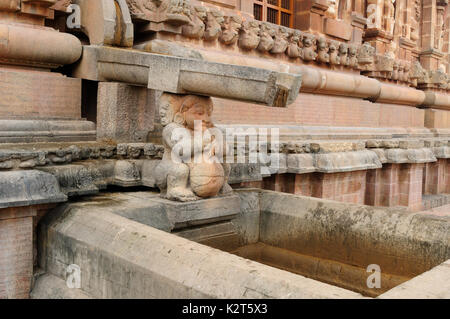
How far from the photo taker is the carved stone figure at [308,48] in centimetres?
762

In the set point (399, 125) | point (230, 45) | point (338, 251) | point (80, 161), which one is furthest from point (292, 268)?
point (399, 125)

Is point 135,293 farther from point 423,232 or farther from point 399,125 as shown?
point 399,125

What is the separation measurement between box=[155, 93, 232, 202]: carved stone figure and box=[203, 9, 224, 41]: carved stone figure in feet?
7.88

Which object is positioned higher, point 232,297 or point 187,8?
point 187,8

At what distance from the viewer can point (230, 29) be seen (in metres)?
6.21

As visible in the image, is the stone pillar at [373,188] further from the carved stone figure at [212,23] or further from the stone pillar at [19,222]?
the stone pillar at [19,222]

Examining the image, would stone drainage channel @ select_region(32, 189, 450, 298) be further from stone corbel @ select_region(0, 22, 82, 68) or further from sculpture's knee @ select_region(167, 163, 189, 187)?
stone corbel @ select_region(0, 22, 82, 68)

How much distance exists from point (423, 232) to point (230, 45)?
3859 mm

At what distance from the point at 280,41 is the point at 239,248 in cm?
395

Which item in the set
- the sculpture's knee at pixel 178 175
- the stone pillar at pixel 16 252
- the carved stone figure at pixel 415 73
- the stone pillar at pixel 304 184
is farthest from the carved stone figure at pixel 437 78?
the stone pillar at pixel 16 252

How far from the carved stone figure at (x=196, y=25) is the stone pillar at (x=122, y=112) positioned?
4.35 feet

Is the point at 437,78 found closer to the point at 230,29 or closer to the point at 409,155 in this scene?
the point at 409,155

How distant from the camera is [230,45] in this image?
6.34 meters
